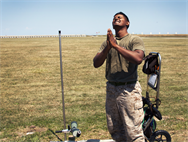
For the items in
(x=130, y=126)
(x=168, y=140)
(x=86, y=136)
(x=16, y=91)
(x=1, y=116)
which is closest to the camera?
(x=130, y=126)

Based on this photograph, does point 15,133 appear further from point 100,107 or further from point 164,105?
point 164,105

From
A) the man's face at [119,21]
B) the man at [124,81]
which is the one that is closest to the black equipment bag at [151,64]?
the man at [124,81]

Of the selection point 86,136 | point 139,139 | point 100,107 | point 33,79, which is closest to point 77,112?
point 100,107

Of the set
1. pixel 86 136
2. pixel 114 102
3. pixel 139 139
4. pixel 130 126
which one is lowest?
pixel 86 136

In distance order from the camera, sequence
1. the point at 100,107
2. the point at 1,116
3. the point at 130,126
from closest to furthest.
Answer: the point at 130,126 → the point at 1,116 → the point at 100,107

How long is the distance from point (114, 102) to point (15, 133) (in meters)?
2.78

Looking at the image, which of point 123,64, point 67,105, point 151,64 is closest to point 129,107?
point 123,64

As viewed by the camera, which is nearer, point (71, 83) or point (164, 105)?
point (164, 105)

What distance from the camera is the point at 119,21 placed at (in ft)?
8.86

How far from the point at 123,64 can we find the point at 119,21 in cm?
59

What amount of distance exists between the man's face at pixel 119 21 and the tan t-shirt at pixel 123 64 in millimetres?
175

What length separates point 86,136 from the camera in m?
4.26

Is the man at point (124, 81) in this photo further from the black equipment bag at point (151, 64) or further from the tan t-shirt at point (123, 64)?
the black equipment bag at point (151, 64)

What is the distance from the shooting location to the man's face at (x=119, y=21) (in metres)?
2.70
